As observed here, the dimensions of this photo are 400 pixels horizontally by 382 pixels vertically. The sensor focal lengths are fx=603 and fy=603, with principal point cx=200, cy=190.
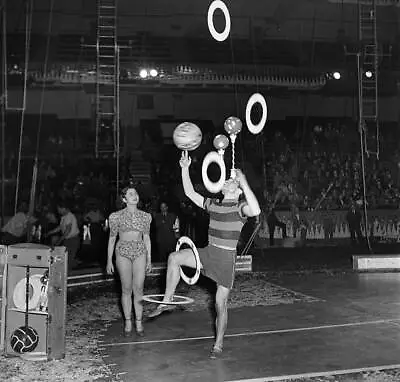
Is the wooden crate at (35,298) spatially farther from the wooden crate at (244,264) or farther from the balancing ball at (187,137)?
the wooden crate at (244,264)

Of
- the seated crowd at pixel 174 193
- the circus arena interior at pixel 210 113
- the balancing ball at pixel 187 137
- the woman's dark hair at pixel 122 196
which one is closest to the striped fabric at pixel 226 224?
the balancing ball at pixel 187 137

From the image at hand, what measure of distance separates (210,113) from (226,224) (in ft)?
40.6

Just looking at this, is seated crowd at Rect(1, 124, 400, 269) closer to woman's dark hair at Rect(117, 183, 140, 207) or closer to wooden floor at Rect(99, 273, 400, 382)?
woman's dark hair at Rect(117, 183, 140, 207)

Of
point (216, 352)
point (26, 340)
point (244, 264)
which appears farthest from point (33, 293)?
point (244, 264)

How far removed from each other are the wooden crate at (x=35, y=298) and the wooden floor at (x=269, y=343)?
53 centimetres

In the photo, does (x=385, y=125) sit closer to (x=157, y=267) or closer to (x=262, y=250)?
(x=262, y=250)

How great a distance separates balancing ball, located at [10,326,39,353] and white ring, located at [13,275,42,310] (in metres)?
0.20

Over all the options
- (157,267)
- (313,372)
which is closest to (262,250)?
(157,267)

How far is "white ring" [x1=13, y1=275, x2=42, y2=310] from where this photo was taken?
5418mm

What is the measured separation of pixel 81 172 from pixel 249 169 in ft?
14.9

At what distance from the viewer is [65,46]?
16.6 metres

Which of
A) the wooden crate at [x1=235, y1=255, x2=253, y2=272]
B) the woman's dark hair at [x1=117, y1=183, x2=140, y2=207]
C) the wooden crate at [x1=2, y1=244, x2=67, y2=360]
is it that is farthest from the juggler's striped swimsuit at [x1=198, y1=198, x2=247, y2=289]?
the wooden crate at [x1=235, y1=255, x2=253, y2=272]

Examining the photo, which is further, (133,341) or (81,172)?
(81,172)

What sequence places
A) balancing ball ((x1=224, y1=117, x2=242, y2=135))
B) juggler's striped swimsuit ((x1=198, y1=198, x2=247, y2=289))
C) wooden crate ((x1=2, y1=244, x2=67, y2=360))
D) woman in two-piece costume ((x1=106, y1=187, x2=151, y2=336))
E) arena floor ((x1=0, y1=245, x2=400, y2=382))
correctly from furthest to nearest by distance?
balancing ball ((x1=224, y1=117, x2=242, y2=135)) → woman in two-piece costume ((x1=106, y1=187, x2=151, y2=336)) → juggler's striped swimsuit ((x1=198, y1=198, x2=247, y2=289)) → wooden crate ((x1=2, y1=244, x2=67, y2=360)) → arena floor ((x1=0, y1=245, x2=400, y2=382))
